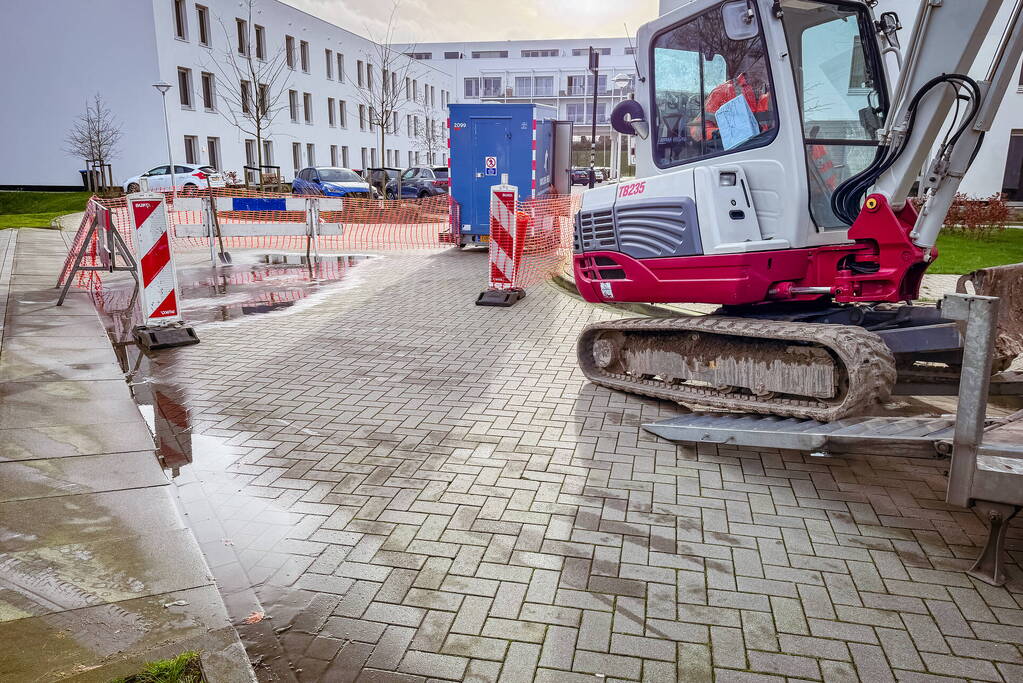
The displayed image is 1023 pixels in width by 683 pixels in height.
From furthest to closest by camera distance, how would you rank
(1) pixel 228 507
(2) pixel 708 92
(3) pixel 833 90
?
(2) pixel 708 92 < (3) pixel 833 90 < (1) pixel 228 507

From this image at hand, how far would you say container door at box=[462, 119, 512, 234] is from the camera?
15797 mm

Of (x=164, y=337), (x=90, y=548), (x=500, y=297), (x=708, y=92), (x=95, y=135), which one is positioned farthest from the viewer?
(x=95, y=135)

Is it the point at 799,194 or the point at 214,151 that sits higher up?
the point at 214,151

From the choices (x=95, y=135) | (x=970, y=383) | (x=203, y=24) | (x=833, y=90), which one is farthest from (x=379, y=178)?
(x=970, y=383)

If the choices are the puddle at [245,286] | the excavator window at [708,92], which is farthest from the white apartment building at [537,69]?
the excavator window at [708,92]

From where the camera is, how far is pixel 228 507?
434 cm

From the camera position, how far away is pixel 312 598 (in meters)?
3.44

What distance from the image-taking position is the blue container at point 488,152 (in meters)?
15.7

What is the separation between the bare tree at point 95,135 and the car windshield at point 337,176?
29.7 ft

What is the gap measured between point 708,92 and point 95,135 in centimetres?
3307

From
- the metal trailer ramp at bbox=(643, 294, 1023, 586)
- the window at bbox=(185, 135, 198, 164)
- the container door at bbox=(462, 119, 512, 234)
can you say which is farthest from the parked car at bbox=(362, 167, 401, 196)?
the metal trailer ramp at bbox=(643, 294, 1023, 586)

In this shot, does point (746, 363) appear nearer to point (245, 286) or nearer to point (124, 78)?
point (245, 286)

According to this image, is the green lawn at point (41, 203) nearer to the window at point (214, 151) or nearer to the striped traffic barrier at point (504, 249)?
the window at point (214, 151)

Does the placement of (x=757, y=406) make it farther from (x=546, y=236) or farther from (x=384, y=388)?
(x=546, y=236)
